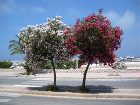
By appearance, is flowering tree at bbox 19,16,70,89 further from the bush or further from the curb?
the bush

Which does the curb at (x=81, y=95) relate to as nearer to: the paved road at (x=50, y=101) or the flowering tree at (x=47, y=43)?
the paved road at (x=50, y=101)

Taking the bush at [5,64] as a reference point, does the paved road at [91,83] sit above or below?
below

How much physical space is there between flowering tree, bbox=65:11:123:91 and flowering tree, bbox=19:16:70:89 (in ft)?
1.65

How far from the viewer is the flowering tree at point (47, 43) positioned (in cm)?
2078

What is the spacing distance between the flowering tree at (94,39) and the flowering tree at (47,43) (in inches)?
19.8

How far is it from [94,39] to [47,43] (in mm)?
2789

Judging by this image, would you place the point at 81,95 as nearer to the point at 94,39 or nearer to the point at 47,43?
the point at 94,39

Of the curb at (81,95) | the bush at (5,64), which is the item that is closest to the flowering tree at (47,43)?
the curb at (81,95)

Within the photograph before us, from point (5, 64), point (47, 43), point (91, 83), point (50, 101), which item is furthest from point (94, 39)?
point (5, 64)

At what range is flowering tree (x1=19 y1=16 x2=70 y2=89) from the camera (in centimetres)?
2078

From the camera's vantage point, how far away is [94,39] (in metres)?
19.8

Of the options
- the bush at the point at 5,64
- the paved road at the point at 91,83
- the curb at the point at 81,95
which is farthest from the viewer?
the bush at the point at 5,64

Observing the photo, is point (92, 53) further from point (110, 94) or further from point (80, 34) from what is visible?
point (110, 94)

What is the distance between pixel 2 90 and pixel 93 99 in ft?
18.2
